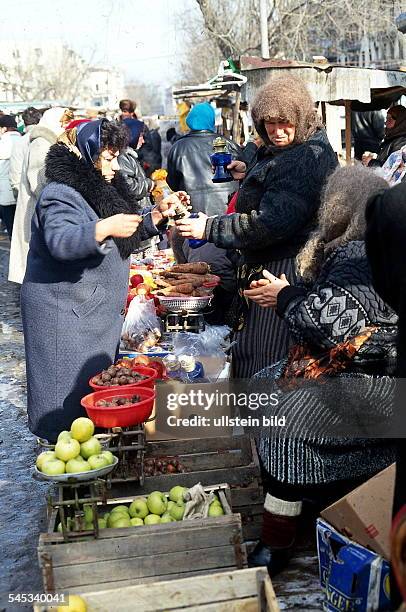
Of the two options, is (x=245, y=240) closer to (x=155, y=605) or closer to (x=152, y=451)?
(x=152, y=451)

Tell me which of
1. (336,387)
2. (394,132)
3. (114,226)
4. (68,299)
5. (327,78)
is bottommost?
(336,387)

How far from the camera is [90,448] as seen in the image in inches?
117

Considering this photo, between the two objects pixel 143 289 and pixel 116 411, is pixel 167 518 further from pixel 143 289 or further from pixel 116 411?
pixel 143 289

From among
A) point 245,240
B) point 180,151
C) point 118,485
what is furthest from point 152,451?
point 180,151

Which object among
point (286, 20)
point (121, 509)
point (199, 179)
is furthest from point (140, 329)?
point (286, 20)

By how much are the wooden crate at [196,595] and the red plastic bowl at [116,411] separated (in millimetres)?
907

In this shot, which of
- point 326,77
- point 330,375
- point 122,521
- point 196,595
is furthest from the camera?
point 326,77

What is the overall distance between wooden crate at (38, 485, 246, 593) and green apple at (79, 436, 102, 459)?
1.03 feet

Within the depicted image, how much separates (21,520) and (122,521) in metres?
1.34

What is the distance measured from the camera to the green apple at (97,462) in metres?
2.90

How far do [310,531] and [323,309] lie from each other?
120 centimetres

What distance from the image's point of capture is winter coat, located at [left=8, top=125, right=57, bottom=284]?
652cm

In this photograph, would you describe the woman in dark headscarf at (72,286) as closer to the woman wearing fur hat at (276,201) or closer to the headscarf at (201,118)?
the woman wearing fur hat at (276,201)

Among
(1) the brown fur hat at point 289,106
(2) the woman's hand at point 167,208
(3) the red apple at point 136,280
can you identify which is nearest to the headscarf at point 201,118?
(3) the red apple at point 136,280
